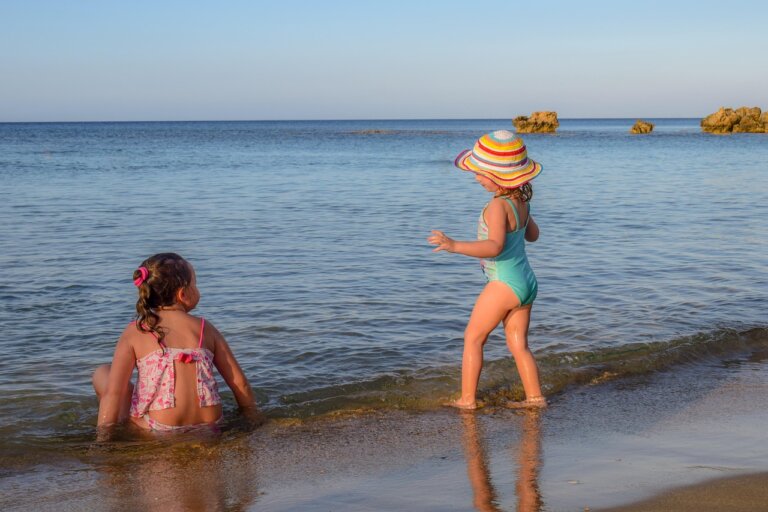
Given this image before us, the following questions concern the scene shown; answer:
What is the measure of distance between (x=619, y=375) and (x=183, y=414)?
308cm

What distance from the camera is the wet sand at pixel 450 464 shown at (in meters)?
3.63

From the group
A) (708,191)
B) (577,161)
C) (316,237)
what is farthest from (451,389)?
(577,161)

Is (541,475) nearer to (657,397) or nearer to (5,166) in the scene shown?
(657,397)

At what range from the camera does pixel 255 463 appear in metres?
4.31

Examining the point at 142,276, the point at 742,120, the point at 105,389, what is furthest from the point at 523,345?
the point at 742,120

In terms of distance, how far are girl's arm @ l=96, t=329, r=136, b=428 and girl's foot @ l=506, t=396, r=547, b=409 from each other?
2245 millimetres

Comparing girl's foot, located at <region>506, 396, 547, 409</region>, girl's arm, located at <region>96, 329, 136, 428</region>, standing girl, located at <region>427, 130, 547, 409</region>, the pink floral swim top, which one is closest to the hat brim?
standing girl, located at <region>427, 130, 547, 409</region>

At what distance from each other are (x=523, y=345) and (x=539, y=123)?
279 ft

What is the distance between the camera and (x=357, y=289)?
29.4 feet

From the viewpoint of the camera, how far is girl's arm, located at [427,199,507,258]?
180 inches

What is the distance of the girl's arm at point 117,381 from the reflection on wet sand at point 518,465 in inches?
71.1

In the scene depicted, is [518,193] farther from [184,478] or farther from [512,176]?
[184,478]

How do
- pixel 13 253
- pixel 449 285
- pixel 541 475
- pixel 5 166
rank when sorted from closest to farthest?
pixel 541 475, pixel 449 285, pixel 13 253, pixel 5 166

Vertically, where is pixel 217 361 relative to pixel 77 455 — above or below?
above
